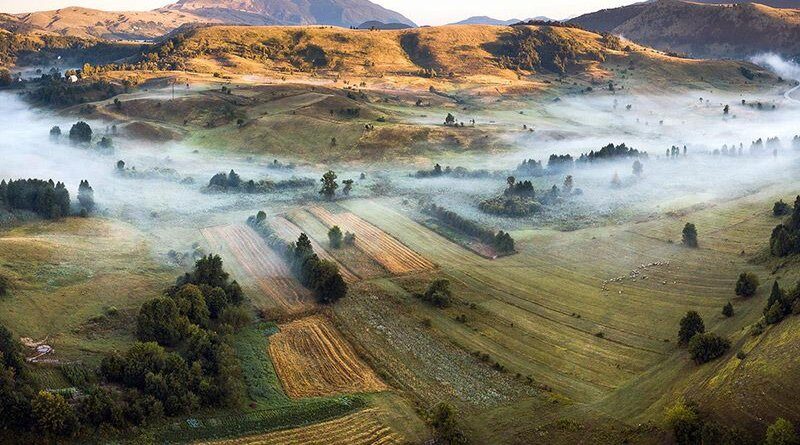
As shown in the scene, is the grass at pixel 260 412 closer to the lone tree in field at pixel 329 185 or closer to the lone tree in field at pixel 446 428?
the lone tree in field at pixel 446 428

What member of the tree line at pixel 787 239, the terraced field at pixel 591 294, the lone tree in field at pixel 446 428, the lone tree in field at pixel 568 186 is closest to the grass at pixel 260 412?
the lone tree in field at pixel 446 428

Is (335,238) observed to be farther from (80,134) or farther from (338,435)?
(80,134)

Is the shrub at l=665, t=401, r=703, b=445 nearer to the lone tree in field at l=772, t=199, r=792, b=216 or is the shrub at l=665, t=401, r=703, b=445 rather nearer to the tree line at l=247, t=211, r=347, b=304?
the tree line at l=247, t=211, r=347, b=304

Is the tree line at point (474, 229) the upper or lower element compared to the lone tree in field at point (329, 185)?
lower

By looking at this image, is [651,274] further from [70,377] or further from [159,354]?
[70,377]

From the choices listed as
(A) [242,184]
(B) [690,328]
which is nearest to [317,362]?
(B) [690,328]

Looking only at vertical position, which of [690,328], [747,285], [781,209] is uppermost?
[781,209]

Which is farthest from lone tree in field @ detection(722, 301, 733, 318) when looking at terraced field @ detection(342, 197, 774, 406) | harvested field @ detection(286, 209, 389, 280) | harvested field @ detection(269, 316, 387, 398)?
harvested field @ detection(286, 209, 389, 280)

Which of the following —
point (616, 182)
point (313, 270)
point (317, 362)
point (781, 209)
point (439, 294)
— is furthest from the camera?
point (616, 182)
